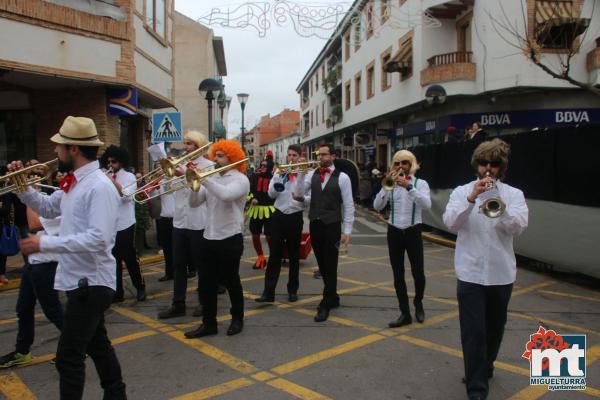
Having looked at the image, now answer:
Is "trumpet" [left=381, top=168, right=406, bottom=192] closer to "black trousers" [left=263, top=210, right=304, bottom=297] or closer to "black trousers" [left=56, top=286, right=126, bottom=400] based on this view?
"black trousers" [left=263, top=210, right=304, bottom=297]

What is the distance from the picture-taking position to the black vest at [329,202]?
549 centimetres

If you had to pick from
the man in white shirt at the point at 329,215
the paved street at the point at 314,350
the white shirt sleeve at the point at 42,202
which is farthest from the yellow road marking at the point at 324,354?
the white shirt sleeve at the point at 42,202

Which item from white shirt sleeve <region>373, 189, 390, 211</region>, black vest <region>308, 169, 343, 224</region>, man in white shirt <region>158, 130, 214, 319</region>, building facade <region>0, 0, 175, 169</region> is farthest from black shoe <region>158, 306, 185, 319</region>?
building facade <region>0, 0, 175, 169</region>

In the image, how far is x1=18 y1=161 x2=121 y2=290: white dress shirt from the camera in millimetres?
2863

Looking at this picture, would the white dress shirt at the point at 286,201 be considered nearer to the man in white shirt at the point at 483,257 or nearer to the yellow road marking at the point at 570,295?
the man in white shirt at the point at 483,257

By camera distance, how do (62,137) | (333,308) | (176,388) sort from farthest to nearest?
(333,308) → (176,388) → (62,137)

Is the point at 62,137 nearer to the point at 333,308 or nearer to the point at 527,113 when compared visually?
the point at 333,308

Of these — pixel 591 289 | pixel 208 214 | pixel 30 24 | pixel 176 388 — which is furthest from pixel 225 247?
pixel 30 24

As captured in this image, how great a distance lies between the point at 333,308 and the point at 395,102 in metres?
17.3

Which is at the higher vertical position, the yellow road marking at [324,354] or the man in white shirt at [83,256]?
the man in white shirt at [83,256]

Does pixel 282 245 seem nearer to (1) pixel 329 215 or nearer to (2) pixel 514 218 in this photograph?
(1) pixel 329 215

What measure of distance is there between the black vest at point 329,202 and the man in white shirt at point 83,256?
2.81 metres

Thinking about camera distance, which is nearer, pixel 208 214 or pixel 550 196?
pixel 208 214

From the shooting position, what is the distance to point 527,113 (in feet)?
55.9
